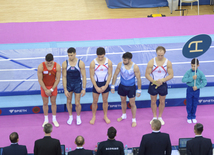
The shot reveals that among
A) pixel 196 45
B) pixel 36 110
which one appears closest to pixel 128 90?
pixel 196 45

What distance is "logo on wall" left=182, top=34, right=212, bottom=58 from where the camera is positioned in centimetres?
546

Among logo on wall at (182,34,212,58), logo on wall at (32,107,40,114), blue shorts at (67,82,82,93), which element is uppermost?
logo on wall at (182,34,212,58)

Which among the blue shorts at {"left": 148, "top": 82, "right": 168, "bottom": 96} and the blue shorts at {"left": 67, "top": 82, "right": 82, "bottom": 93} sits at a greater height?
the blue shorts at {"left": 67, "top": 82, "right": 82, "bottom": 93}

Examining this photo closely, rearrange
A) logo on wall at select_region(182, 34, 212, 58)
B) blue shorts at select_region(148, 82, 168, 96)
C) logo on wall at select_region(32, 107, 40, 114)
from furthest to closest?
logo on wall at select_region(32, 107, 40, 114), blue shorts at select_region(148, 82, 168, 96), logo on wall at select_region(182, 34, 212, 58)

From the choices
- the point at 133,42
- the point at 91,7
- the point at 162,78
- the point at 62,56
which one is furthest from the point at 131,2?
the point at 162,78

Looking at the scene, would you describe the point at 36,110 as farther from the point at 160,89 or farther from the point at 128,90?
the point at 160,89

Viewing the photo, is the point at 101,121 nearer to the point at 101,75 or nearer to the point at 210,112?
the point at 101,75

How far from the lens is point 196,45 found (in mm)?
5535

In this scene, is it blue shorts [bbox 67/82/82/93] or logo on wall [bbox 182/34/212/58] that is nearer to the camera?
logo on wall [bbox 182/34/212/58]

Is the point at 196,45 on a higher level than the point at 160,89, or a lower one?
higher

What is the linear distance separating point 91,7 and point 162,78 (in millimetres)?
8127

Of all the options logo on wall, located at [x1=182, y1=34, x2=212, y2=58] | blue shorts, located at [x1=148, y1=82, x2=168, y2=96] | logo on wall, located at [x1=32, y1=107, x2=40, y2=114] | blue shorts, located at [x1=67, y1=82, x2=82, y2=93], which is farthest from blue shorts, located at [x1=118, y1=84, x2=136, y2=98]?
logo on wall, located at [x1=32, y1=107, x2=40, y2=114]

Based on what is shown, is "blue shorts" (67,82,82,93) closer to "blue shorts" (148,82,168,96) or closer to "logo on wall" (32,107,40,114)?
"logo on wall" (32,107,40,114)

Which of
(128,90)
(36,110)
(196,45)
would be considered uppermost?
(196,45)
